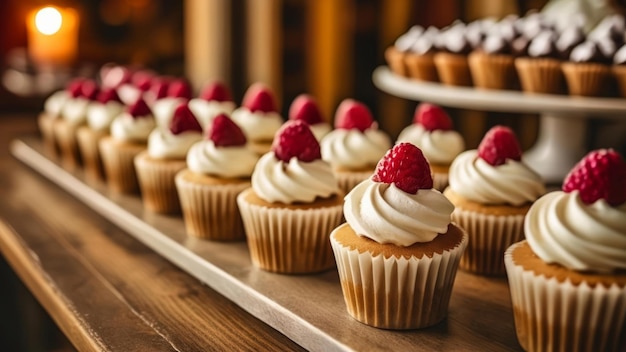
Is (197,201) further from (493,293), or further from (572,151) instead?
(572,151)

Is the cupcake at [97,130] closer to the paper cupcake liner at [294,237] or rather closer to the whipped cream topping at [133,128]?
the whipped cream topping at [133,128]

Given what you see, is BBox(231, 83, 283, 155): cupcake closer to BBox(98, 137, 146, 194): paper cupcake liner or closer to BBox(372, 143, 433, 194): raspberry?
BBox(98, 137, 146, 194): paper cupcake liner

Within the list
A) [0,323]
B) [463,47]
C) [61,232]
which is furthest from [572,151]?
[0,323]

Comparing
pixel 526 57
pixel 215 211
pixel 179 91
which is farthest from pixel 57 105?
pixel 526 57

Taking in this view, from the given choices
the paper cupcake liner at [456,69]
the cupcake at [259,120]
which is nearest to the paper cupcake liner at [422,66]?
the paper cupcake liner at [456,69]

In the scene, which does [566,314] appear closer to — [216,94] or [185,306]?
[185,306]

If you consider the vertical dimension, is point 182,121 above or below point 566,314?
above
